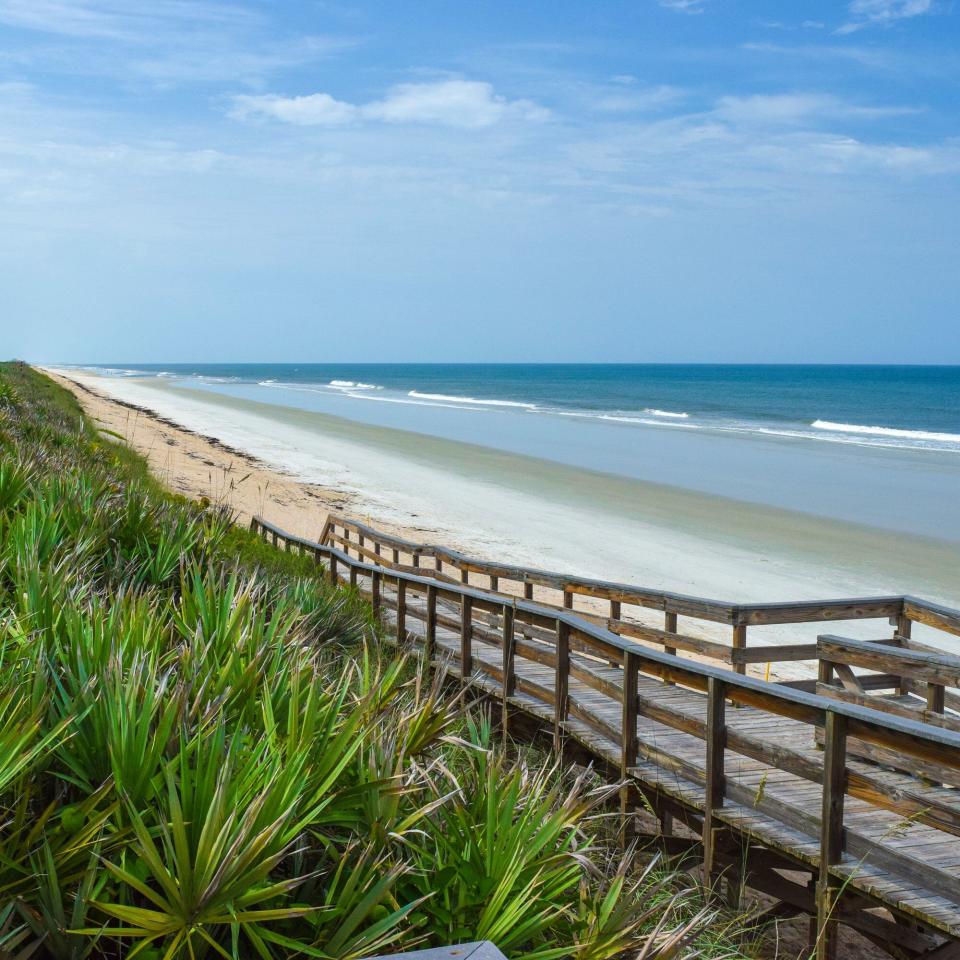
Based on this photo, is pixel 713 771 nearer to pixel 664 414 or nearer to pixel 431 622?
pixel 431 622

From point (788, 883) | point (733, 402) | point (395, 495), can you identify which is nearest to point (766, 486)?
point (395, 495)

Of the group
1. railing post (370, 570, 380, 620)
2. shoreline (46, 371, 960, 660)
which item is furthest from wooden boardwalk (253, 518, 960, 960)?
shoreline (46, 371, 960, 660)

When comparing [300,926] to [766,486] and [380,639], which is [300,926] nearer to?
[380,639]

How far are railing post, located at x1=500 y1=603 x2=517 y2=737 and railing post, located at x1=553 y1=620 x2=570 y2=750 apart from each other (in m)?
0.72

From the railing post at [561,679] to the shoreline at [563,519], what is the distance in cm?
729

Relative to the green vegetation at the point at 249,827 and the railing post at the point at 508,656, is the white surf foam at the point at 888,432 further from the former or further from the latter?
the green vegetation at the point at 249,827

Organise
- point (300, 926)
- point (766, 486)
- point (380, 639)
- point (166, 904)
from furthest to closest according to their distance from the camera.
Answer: point (766, 486) → point (380, 639) → point (300, 926) → point (166, 904)

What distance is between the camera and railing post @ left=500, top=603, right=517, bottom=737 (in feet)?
27.0

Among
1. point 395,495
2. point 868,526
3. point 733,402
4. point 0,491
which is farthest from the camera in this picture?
point 733,402

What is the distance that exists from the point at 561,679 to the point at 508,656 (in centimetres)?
91

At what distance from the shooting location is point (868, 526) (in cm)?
2409

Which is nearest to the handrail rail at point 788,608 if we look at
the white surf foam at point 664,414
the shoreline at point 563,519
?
the shoreline at point 563,519

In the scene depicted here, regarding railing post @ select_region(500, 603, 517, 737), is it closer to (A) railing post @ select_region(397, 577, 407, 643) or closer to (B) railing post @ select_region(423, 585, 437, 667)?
A: (B) railing post @ select_region(423, 585, 437, 667)

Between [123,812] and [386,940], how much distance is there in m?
0.94
